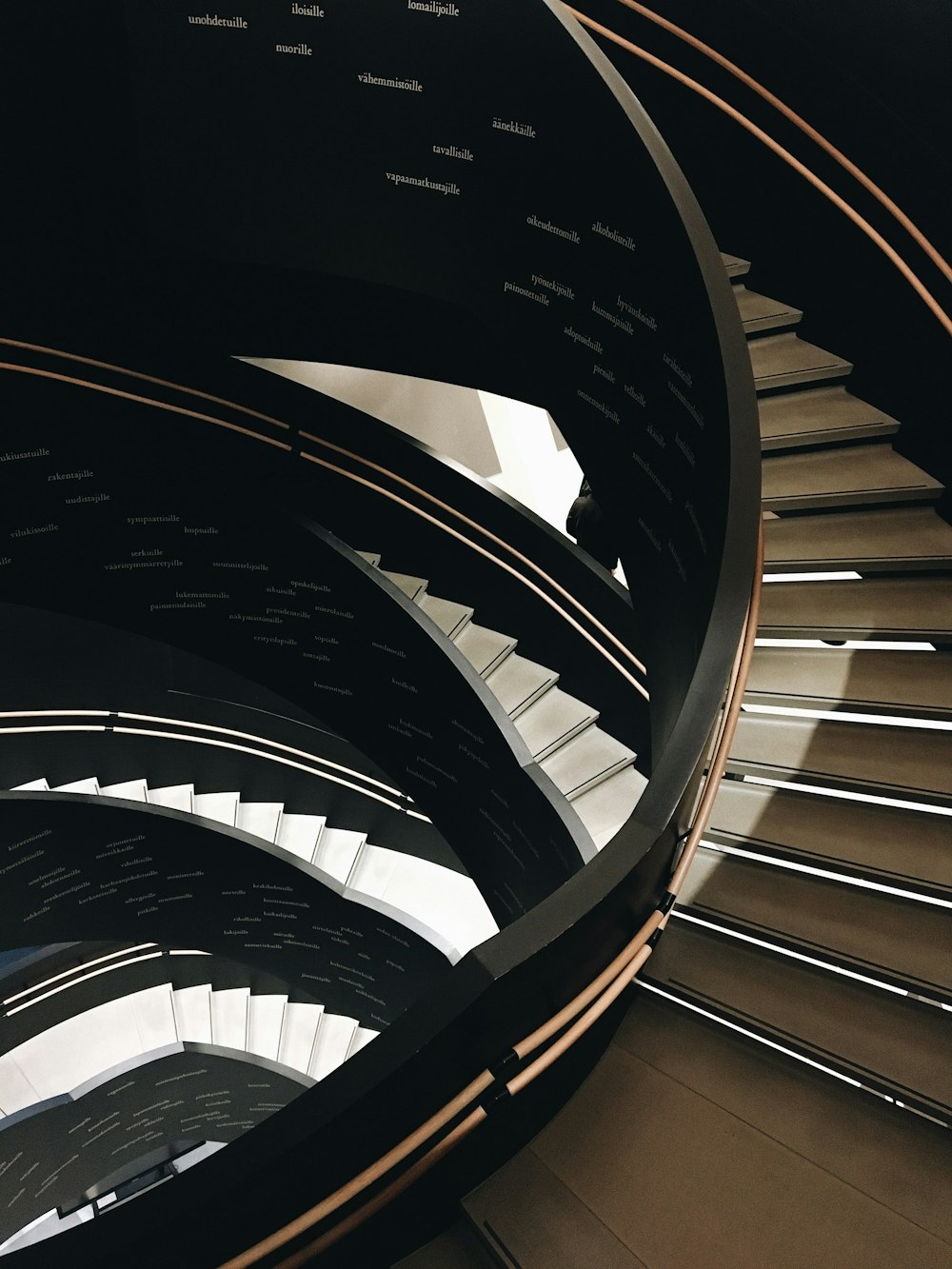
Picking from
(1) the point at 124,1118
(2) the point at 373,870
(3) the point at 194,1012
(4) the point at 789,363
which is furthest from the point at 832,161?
(1) the point at 124,1118

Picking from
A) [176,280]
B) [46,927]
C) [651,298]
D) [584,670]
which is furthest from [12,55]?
[46,927]

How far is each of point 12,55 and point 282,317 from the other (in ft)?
8.23

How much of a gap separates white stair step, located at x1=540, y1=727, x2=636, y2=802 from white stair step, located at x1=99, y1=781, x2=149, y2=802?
20.0 ft

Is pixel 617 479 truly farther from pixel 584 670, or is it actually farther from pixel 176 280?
pixel 176 280

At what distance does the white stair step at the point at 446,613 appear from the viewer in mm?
8875

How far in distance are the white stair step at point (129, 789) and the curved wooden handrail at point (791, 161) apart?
9.41m

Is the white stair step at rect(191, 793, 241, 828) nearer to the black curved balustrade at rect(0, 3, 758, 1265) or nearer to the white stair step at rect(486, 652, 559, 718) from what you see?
the black curved balustrade at rect(0, 3, 758, 1265)

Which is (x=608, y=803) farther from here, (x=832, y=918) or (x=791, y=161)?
(x=791, y=161)

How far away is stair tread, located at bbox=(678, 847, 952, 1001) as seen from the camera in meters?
3.61

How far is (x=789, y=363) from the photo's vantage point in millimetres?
6270

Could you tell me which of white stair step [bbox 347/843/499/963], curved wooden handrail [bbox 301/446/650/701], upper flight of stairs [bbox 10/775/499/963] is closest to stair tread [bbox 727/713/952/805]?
curved wooden handrail [bbox 301/446/650/701]

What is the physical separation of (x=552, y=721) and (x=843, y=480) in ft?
11.4

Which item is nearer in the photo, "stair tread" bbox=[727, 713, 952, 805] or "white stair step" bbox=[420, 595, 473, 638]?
"stair tread" bbox=[727, 713, 952, 805]

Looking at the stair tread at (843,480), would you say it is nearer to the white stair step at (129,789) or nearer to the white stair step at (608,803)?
the white stair step at (608,803)
